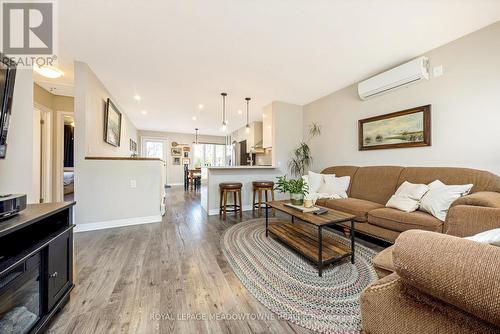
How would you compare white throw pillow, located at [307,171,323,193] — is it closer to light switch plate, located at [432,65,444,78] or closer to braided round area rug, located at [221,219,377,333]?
braided round area rug, located at [221,219,377,333]

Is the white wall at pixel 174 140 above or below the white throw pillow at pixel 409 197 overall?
above

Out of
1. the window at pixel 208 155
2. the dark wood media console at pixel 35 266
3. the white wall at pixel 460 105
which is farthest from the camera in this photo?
the window at pixel 208 155

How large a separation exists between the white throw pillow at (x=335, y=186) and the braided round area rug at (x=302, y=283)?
989 millimetres

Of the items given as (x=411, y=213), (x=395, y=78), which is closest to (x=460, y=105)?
(x=395, y=78)

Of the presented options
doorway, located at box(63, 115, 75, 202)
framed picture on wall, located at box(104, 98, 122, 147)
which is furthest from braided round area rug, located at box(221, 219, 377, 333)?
doorway, located at box(63, 115, 75, 202)

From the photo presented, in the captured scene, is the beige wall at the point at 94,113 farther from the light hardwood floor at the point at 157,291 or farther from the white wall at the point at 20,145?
the light hardwood floor at the point at 157,291

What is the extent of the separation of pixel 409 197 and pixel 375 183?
666 millimetres

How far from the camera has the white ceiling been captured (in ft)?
5.89

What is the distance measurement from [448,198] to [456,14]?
5.93ft

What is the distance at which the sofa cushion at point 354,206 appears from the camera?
7.89 feet

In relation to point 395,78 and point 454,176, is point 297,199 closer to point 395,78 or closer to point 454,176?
point 454,176

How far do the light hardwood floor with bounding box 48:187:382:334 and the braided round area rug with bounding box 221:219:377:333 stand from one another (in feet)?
0.31

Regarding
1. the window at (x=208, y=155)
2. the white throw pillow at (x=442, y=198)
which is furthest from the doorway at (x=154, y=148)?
the white throw pillow at (x=442, y=198)

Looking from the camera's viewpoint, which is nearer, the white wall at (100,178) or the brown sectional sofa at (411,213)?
the brown sectional sofa at (411,213)
